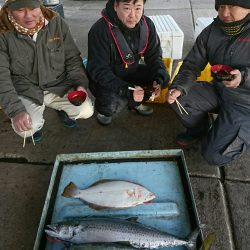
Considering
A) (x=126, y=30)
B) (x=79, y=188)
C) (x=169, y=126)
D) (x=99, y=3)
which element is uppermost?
(x=126, y=30)

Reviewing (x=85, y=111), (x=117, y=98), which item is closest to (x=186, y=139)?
(x=117, y=98)

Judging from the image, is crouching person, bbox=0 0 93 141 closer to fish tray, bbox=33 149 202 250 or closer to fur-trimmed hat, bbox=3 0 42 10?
fur-trimmed hat, bbox=3 0 42 10

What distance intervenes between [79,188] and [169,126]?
1.30m

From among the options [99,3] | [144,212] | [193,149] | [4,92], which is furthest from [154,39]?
[99,3]

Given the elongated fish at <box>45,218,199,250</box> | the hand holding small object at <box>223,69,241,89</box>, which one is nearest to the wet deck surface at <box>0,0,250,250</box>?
the elongated fish at <box>45,218,199,250</box>

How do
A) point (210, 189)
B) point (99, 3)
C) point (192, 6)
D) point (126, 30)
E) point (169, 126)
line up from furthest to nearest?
point (99, 3) < point (192, 6) < point (169, 126) < point (126, 30) < point (210, 189)

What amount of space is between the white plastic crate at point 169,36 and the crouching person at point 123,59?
2.77ft

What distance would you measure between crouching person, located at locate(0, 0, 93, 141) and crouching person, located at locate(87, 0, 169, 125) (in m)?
0.22

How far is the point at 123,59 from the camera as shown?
2.93 metres

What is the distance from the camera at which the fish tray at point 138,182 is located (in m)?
2.12

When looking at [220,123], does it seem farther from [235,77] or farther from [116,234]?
[116,234]

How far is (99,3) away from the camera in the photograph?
22.9 feet

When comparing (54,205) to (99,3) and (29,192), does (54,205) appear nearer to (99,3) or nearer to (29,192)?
(29,192)

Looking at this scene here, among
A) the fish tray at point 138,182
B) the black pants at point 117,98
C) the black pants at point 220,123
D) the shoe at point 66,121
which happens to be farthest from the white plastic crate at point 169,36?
the fish tray at point 138,182
